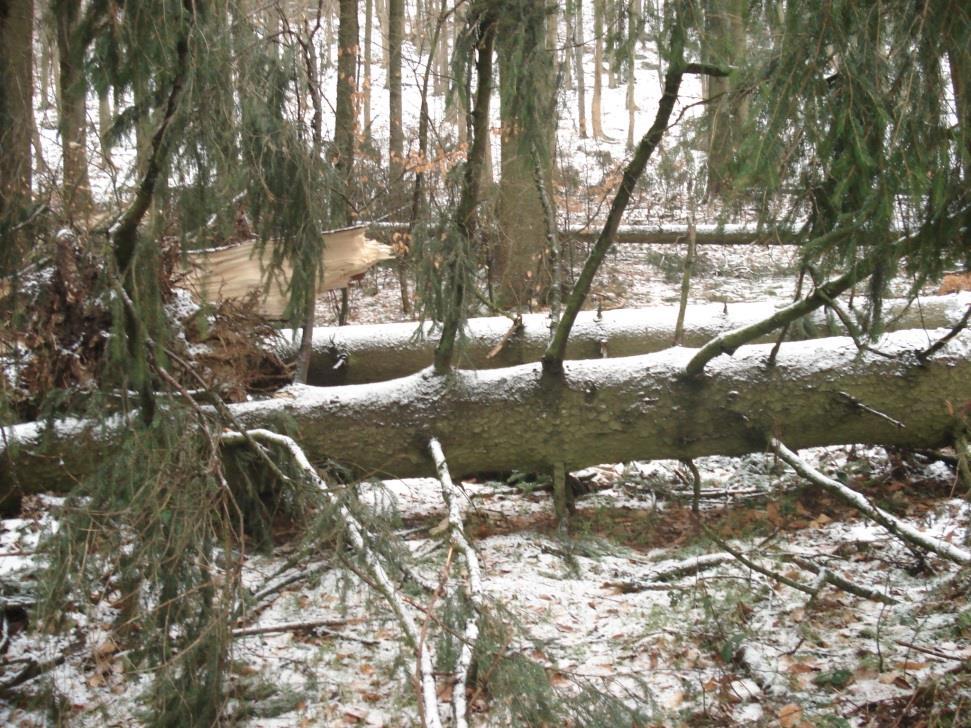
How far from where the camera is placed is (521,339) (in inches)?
264

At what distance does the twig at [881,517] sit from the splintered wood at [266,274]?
10.9 ft

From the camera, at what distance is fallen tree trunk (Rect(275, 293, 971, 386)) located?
264 inches

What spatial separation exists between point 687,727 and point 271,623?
6.77 ft

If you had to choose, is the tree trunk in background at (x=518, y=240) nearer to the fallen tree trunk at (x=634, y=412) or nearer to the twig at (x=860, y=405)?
the fallen tree trunk at (x=634, y=412)

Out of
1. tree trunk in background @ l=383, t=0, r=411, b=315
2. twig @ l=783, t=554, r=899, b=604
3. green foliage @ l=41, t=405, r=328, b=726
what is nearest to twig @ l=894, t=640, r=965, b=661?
twig @ l=783, t=554, r=899, b=604

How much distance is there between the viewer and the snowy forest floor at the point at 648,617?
3420mm

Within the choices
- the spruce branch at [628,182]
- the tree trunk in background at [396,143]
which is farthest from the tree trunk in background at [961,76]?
the tree trunk in background at [396,143]

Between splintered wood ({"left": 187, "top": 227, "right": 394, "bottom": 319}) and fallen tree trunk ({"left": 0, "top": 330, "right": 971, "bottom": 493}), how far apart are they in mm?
1319

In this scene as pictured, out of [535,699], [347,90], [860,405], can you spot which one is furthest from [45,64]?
[347,90]

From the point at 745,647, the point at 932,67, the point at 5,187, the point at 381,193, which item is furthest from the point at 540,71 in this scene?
the point at 381,193

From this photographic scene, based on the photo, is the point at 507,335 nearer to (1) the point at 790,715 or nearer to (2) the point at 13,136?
(1) the point at 790,715

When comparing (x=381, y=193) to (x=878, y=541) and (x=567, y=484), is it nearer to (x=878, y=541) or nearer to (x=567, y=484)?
(x=567, y=484)

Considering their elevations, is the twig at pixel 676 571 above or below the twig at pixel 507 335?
below

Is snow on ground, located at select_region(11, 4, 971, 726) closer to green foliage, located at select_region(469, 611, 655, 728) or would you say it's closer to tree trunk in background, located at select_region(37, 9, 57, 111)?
green foliage, located at select_region(469, 611, 655, 728)
